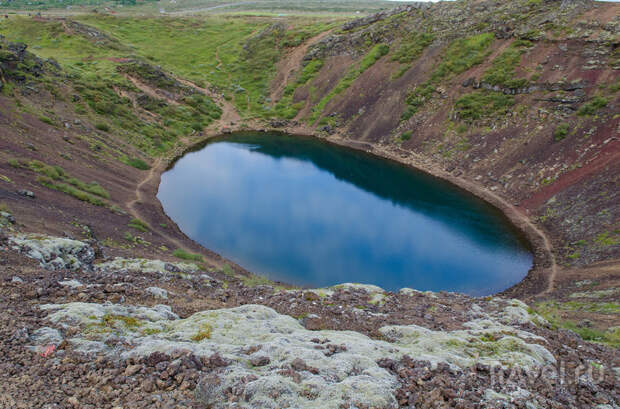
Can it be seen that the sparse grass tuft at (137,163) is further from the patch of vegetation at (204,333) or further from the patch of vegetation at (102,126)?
the patch of vegetation at (204,333)

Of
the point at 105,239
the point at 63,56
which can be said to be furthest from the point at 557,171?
the point at 63,56

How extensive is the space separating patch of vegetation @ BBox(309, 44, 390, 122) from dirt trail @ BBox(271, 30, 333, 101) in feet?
39.7

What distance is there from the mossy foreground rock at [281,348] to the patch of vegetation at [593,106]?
46.6 meters

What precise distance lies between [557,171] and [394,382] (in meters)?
45.9

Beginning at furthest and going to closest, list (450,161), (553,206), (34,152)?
(450,161)
(553,206)
(34,152)

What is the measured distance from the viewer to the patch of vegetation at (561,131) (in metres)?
47.3

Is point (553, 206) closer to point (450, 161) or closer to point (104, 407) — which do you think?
point (450, 161)

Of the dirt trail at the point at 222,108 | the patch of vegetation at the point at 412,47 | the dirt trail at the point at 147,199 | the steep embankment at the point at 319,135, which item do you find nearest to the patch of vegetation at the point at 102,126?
the steep embankment at the point at 319,135

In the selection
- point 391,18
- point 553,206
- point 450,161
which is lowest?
point 553,206

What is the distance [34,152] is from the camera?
36.1m

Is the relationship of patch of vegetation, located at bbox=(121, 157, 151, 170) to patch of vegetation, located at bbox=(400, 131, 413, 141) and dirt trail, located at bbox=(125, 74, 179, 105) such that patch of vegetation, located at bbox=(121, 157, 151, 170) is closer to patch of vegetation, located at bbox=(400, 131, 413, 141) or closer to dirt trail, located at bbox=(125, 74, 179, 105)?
dirt trail, located at bbox=(125, 74, 179, 105)

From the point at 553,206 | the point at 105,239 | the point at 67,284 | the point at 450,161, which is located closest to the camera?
the point at 67,284

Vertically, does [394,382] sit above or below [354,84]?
below

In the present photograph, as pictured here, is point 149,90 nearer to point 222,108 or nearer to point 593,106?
point 222,108
